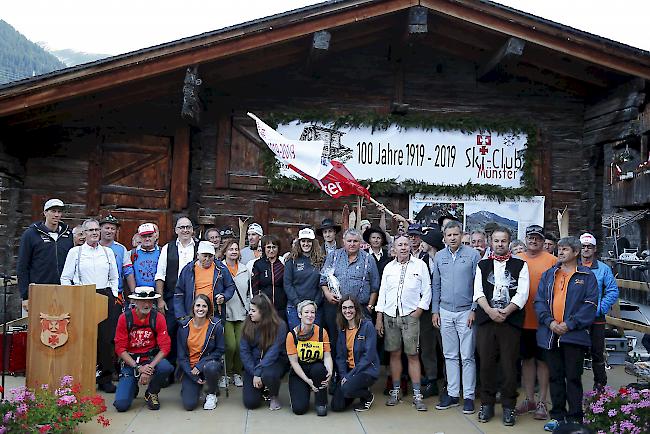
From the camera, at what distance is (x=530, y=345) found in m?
6.10

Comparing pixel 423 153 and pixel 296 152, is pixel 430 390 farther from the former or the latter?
pixel 423 153

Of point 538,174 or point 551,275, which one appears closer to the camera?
point 551,275

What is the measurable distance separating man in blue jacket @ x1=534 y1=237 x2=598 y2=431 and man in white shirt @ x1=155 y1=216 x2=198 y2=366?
3.74 metres

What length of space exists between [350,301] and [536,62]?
5298 millimetres

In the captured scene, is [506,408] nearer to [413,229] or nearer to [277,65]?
[413,229]

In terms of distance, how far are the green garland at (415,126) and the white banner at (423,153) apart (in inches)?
3.0

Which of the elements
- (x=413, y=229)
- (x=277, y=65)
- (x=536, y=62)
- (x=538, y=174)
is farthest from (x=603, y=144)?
(x=277, y=65)

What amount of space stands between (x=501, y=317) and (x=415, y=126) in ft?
15.1

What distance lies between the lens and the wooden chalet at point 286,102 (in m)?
8.43

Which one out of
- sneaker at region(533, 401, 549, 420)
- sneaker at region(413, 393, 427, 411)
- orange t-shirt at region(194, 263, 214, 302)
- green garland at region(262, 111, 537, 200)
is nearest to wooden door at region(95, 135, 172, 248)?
green garland at region(262, 111, 537, 200)

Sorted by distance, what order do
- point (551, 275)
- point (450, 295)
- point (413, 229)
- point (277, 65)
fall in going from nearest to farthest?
1. point (551, 275)
2. point (450, 295)
3. point (413, 229)
4. point (277, 65)

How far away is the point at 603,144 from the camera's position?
31.5ft

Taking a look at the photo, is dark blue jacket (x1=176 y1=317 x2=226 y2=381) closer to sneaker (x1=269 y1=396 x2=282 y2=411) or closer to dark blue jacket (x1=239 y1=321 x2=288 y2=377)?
dark blue jacket (x1=239 y1=321 x2=288 y2=377)

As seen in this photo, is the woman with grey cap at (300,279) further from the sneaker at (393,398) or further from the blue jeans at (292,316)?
the sneaker at (393,398)
